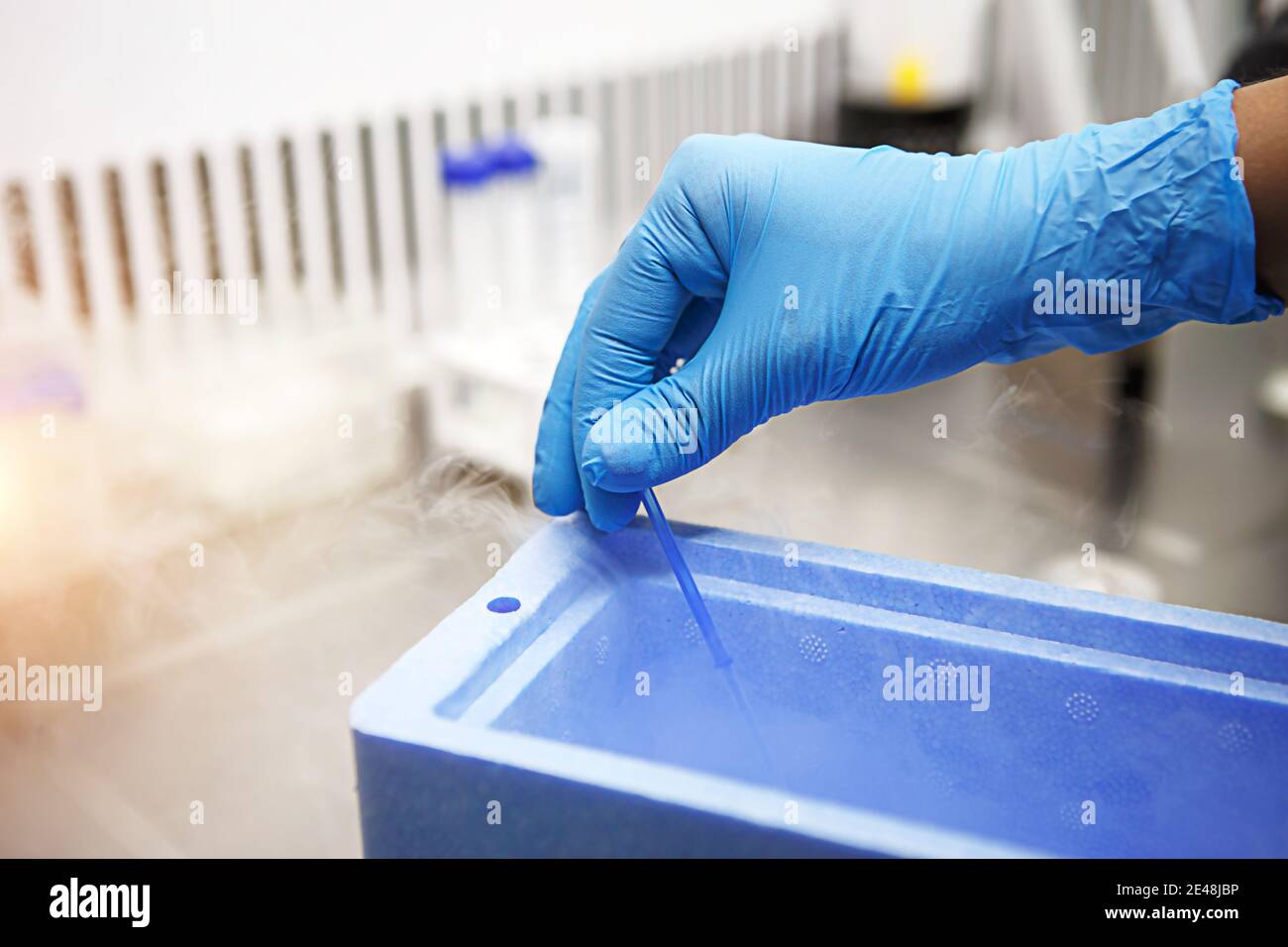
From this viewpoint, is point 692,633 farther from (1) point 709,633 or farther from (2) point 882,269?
(2) point 882,269

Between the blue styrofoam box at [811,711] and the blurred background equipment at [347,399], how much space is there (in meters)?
0.25

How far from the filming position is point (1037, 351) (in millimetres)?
1098

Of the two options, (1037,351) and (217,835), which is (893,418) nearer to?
(1037,351)

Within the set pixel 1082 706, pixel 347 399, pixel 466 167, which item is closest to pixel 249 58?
pixel 466 167

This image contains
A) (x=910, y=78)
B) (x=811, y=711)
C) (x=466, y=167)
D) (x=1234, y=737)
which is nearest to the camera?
(x=1234, y=737)

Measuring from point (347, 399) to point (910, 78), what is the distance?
1773 millimetres

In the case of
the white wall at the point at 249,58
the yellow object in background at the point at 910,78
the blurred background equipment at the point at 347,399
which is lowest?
the blurred background equipment at the point at 347,399

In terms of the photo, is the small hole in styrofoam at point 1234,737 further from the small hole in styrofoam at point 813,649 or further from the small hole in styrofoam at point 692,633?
the small hole in styrofoam at point 692,633

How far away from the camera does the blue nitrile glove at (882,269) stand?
993 millimetres

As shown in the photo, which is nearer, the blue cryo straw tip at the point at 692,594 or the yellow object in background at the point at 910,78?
the blue cryo straw tip at the point at 692,594

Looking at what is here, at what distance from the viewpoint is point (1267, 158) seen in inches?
37.4

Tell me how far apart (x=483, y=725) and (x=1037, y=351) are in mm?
612

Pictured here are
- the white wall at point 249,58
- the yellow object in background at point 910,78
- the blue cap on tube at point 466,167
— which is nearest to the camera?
the white wall at point 249,58

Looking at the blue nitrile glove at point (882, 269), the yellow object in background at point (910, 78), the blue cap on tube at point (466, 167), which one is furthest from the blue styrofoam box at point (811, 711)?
the yellow object in background at point (910, 78)
